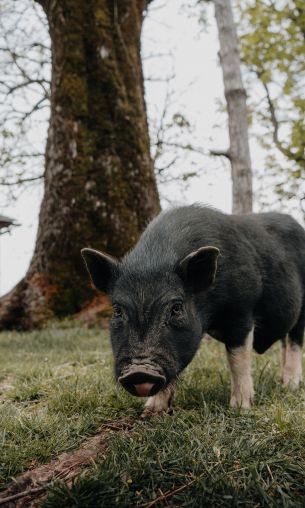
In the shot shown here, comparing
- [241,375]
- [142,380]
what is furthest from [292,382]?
[142,380]

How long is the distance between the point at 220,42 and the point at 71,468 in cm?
794

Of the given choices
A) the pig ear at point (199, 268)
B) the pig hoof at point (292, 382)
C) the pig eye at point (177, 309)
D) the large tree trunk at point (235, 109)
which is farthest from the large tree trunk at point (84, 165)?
the pig eye at point (177, 309)

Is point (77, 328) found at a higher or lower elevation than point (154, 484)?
lower

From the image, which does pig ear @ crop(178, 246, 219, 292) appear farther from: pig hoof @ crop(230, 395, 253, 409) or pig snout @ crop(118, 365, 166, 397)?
pig hoof @ crop(230, 395, 253, 409)

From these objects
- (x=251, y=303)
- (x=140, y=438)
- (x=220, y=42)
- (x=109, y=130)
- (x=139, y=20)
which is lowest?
(x=140, y=438)

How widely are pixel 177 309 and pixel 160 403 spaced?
0.86 m

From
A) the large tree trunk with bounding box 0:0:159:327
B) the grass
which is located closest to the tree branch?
the large tree trunk with bounding box 0:0:159:327

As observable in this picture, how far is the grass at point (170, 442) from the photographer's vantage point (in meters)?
2.64

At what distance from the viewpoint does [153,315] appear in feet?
11.0

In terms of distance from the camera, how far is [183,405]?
4195 millimetres

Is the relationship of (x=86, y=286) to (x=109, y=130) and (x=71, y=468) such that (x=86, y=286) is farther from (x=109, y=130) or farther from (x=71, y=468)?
(x=71, y=468)

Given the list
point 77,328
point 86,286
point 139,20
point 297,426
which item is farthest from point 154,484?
point 139,20

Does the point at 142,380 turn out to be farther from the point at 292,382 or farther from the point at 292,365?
the point at 292,365

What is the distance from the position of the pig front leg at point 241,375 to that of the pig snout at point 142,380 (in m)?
1.22
